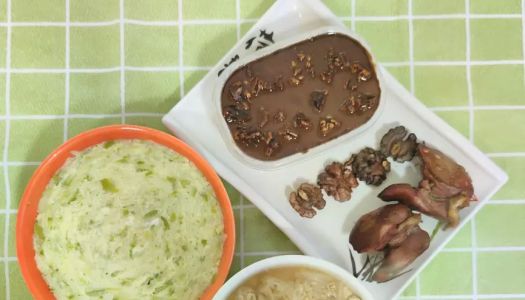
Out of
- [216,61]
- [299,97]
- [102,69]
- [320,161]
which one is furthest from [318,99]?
[102,69]

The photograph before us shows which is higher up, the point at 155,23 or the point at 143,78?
the point at 155,23

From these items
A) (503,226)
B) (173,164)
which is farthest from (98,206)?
(503,226)

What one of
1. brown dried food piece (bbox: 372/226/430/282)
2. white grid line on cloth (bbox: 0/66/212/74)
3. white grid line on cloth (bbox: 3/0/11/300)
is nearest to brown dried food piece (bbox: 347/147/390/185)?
brown dried food piece (bbox: 372/226/430/282)

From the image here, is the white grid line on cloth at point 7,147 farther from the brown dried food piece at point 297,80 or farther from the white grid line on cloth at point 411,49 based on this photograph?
the white grid line on cloth at point 411,49

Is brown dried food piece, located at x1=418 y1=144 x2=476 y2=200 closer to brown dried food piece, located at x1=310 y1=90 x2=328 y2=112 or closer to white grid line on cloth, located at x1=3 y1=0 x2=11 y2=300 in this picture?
brown dried food piece, located at x1=310 y1=90 x2=328 y2=112

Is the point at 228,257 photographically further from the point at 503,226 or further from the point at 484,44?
the point at 484,44
